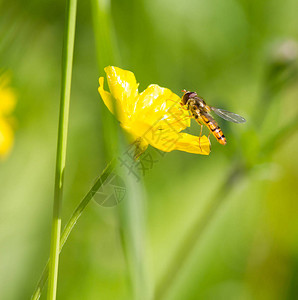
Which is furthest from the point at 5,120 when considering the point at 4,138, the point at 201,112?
the point at 201,112

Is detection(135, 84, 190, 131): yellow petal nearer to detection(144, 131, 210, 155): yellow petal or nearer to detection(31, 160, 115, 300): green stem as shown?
detection(144, 131, 210, 155): yellow petal

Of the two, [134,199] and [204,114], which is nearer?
[134,199]

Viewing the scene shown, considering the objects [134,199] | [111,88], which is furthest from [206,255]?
[111,88]

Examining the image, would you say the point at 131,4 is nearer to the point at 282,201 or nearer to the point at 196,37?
the point at 196,37

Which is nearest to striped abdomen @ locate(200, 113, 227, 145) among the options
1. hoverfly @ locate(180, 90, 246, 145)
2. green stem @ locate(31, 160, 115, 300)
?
hoverfly @ locate(180, 90, 246, 145)

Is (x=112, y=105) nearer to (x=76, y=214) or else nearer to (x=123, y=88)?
(x=123, y=88)
